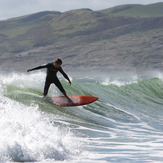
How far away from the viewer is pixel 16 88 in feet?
55.2

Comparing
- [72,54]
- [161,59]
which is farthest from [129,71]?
[72,54]

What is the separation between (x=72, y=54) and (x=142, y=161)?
163625 millimetres

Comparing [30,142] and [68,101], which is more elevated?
[30,142]

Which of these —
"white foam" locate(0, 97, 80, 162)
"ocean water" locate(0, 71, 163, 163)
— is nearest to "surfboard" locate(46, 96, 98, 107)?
"ocean water" locate(0, 71, 163, 163)

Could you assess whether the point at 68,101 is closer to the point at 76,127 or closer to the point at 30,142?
the point at 76,127

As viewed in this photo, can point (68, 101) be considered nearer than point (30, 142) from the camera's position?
No

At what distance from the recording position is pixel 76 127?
487 inches

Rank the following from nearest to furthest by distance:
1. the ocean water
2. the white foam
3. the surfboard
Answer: the white foam → the ocean water → the surfboard

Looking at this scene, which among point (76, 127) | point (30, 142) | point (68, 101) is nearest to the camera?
point (30, 142)

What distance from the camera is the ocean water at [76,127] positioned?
8.34 m

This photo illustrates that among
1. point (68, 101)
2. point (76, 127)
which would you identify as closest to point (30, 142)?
point (76, 127)

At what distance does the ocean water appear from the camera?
27.3 feet

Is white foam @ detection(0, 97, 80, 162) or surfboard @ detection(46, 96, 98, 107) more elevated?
white foam @ detection(0, 97, 80, 162)

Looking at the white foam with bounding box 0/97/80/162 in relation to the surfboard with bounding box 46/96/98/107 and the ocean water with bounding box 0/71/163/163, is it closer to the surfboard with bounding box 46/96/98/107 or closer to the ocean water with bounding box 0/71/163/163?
the ocean water with bounding box 0/71/163/163
